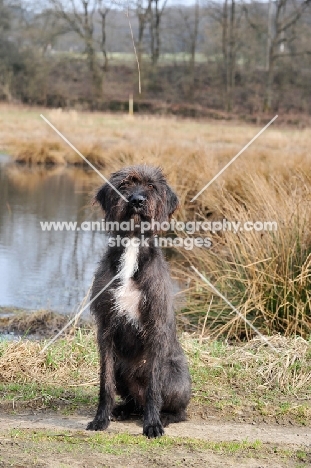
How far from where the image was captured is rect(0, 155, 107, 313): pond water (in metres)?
10.1

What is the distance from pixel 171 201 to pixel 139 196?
0.31m

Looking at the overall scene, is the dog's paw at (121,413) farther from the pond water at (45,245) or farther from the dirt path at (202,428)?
the pond water at (45,245)

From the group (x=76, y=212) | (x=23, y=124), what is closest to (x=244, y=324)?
(x=76, y=212)

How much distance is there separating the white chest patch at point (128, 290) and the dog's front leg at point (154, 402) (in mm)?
345

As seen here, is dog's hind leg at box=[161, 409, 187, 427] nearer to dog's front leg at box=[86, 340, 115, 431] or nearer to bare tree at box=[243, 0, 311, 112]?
dog's front leg at box=[86, 340, 115, 431]

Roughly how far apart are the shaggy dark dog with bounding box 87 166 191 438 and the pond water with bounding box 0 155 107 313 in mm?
4250

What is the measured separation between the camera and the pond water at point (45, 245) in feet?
33.0

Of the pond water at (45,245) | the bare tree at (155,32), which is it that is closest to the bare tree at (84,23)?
the bare tree at (155,32)

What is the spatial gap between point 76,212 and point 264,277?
7974 mm

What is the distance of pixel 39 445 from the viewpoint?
4.43 meters

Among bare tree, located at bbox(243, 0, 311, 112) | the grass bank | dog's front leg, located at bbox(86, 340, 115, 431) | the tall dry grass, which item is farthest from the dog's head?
bare tree, located at bbox(243, 0, 311, 112)

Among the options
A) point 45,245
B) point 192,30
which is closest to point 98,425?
point 45,245

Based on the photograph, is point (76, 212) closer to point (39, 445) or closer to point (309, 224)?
→ point (309, 224)

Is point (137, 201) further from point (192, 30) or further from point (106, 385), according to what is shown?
point (192, 30)
